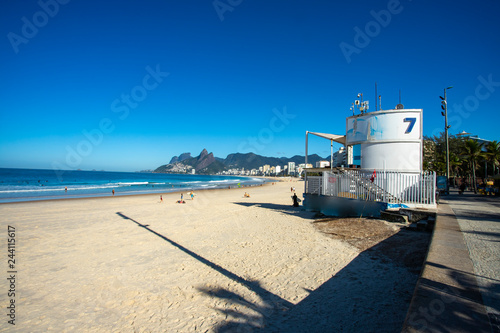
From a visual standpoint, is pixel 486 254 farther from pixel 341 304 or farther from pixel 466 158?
pixel 466 158

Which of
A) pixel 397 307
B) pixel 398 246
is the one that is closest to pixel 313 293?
pixel 397 307

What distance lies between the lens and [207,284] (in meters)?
6.04

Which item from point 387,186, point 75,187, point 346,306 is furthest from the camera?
point 75,187

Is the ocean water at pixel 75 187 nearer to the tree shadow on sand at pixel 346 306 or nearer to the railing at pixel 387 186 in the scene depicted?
the railing at pixel 387 186

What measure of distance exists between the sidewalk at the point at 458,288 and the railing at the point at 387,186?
12.7ft

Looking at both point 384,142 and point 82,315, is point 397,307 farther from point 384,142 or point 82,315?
Answer: point 384,142

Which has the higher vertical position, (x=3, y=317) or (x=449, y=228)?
(x=449, y=228)

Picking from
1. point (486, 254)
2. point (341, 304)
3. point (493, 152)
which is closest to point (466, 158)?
point (493, 152)

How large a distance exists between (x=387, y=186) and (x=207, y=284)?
857 cm

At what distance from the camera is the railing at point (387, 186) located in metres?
10.0

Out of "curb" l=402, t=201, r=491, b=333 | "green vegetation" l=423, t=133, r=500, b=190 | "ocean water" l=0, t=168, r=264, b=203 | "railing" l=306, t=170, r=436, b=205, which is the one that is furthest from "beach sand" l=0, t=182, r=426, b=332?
"green vegetation" l=423, t=133, r=500, b=190

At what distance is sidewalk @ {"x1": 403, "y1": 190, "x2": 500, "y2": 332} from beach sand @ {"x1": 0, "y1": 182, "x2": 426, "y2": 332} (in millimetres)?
966

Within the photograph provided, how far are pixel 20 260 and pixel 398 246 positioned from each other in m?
11.6

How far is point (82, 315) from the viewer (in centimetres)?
492
